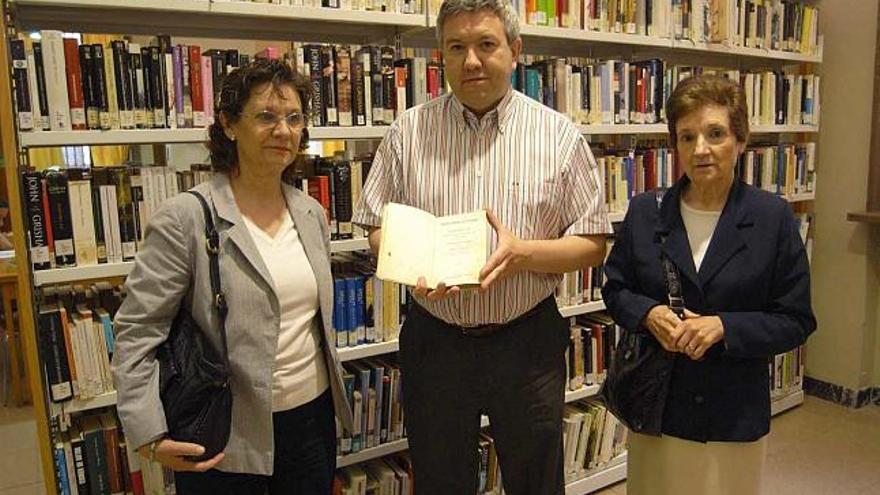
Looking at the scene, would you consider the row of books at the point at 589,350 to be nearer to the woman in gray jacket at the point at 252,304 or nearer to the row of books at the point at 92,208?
the woman in gray jacket at the point at 252,304

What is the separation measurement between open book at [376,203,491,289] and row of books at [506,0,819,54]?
1.35m

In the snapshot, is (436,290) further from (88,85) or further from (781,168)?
(781,168)

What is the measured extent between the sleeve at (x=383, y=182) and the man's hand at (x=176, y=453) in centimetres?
71

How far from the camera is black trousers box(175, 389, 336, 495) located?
148cm

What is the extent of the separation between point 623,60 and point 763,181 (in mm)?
1114

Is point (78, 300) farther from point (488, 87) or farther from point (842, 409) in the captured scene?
point (842, 409)

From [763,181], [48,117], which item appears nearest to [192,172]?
[48,117]

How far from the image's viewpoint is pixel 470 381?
1724 mm

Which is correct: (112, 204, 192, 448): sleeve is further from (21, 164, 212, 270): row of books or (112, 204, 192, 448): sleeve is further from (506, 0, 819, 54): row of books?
(506, 0, 819, 54): row of books

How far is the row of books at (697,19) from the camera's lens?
270cm

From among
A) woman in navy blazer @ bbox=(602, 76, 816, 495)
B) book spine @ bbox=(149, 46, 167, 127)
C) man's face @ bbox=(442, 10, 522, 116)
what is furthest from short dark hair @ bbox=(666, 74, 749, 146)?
book spine @ bbox=(149, 46, 167, 127)

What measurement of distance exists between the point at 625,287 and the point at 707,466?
18.6 inches

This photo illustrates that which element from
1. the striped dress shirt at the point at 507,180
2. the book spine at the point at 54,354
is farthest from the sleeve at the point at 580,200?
the book spine at the point at 54,354

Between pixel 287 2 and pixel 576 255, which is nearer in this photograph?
pixel 576 255
